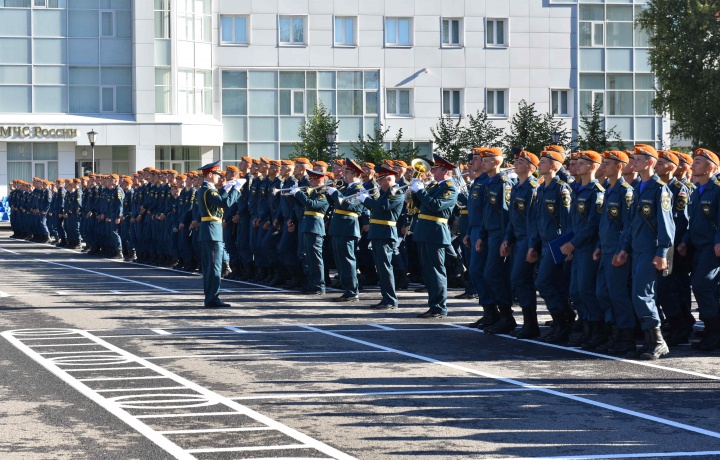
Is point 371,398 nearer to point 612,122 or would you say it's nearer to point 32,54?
point 32,54

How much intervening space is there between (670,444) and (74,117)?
4942 centimetres

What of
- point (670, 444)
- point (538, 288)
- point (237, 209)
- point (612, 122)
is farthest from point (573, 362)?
point (612, 122)

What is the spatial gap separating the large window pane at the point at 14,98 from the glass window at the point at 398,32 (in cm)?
1627

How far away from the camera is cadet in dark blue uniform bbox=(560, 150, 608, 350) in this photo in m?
13.5

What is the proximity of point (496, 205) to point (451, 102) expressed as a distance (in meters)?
43.2

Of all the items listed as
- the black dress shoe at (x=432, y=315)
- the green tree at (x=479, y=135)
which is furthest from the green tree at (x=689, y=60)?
the black dress shoe at (x=432, y=315)

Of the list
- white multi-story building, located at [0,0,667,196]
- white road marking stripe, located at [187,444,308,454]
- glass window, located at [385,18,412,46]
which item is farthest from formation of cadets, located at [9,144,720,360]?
glass window, located at [385,18,412,46]

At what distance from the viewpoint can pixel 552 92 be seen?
5938cm

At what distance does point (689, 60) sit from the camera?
46688mm

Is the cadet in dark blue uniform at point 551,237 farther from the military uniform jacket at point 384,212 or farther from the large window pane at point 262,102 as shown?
the large window pane at point 262,102

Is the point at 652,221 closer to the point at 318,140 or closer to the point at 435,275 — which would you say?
the point at 435,275

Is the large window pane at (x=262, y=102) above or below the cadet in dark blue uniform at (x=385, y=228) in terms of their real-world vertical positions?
above

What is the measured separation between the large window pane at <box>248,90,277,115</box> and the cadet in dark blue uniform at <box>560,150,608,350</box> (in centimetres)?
4389

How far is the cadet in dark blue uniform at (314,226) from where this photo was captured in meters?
20.3
